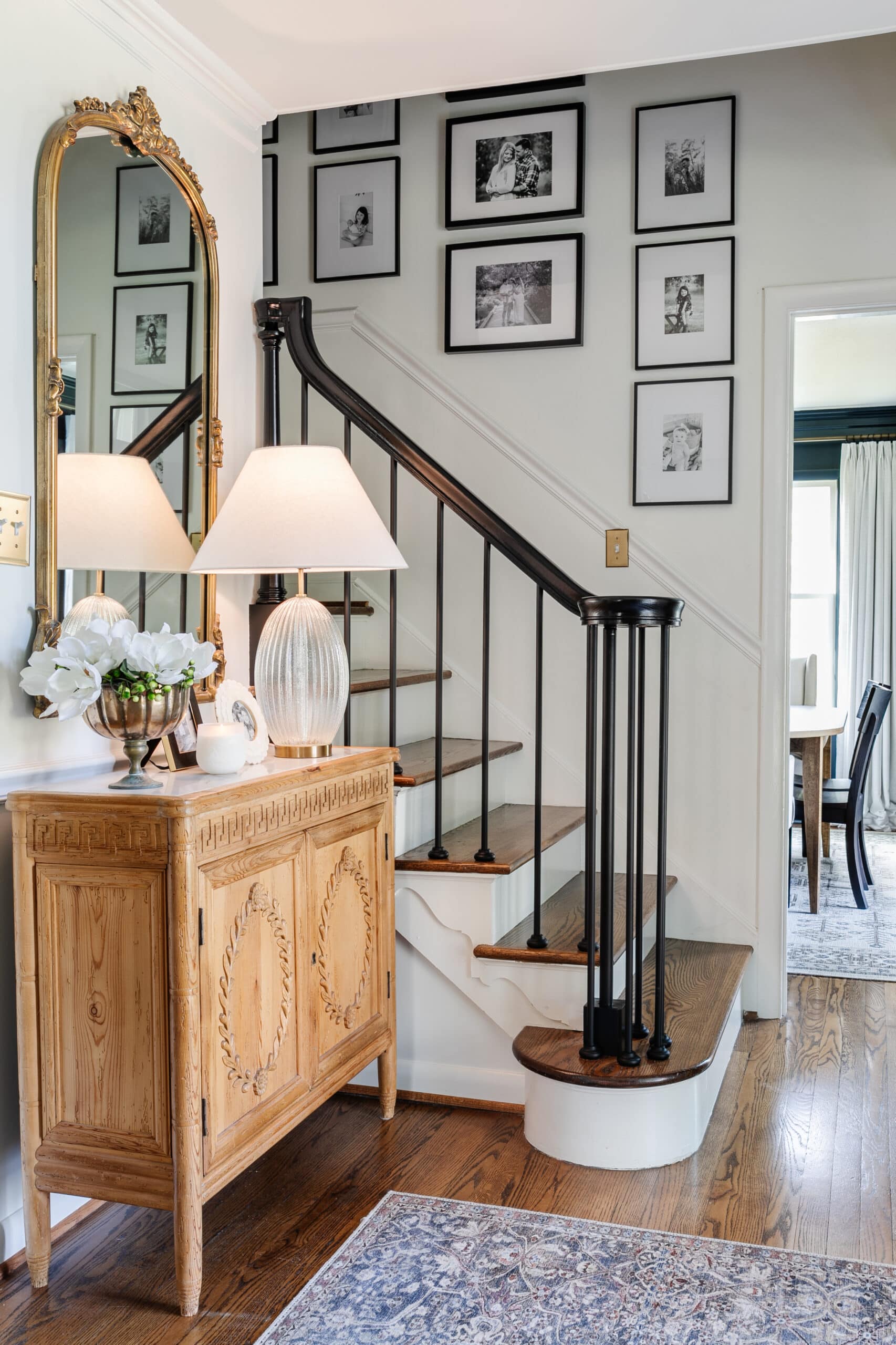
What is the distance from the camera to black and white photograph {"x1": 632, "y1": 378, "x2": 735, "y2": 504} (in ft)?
A: 10.9

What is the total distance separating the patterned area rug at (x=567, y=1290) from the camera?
5.61ft

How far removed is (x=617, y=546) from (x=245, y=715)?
1589mm

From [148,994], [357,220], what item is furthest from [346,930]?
[357,220]

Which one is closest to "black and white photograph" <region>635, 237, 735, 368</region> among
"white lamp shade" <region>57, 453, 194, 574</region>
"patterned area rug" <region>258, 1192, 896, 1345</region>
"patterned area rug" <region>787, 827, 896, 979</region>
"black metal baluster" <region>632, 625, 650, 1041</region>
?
"black metal baluster" <region>632, 625, 650, 1041</region>

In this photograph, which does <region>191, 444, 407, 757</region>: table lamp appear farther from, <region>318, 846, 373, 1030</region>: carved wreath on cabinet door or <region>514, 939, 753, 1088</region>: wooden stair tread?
<region>514, 939, 753, 1088</region>: wooden stair tread

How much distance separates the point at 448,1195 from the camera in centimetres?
215

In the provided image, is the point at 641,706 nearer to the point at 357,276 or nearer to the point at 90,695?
the point at 90,695

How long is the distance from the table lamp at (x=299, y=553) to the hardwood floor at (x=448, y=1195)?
87 cm

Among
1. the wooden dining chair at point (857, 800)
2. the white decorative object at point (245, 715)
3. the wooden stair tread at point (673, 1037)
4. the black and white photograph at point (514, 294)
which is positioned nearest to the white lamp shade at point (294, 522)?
the white decorative object at point (245, 715)

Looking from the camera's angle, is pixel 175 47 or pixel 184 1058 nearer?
pixel 184 1058

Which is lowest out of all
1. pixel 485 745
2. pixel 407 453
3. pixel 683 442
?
pixel 485 745

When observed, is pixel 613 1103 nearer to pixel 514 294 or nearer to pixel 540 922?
pixel 540 922

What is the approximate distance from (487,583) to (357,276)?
1512mm

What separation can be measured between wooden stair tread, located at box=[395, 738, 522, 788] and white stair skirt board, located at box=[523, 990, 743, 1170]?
81 cm
